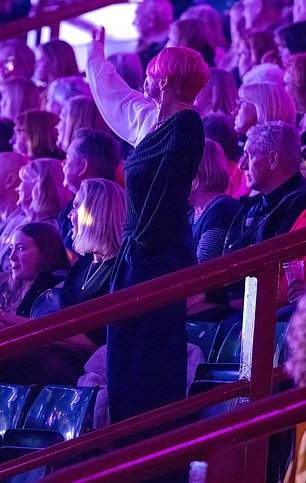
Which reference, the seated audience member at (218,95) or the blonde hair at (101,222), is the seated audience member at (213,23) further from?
the blonde hair at (101,222)

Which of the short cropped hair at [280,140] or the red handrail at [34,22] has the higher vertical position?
the red handrail at [34,22]

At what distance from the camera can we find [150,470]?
68.5 inches

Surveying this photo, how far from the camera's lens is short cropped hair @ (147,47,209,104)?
130 inches

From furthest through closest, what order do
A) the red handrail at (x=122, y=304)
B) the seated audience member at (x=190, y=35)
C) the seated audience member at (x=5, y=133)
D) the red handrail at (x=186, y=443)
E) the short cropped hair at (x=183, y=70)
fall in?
the seated audience member at (x=5, y=133) → the seated audience member at (x=190, y=35) → the short cropped hair at (x=183, y=70) → the red handrail at (x=122, y=304) → the red handrail at (x=186, y=443)

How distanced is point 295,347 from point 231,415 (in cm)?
45

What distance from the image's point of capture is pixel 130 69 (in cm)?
618

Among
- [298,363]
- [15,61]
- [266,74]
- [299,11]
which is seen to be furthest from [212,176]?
[15,61]

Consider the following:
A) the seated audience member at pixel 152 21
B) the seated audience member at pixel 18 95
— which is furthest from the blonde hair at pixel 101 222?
the seated audience member at pixel 152 21

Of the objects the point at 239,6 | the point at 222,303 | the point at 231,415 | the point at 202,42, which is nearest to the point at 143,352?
the point at 222,303

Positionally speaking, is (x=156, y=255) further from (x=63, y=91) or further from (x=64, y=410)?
(x=63, y=91)

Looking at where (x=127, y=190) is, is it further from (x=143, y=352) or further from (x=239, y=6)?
(x=239, y=6)

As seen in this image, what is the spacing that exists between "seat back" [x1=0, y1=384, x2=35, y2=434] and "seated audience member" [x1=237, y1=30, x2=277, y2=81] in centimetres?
267

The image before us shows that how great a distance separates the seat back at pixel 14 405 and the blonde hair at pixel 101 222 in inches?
23.1

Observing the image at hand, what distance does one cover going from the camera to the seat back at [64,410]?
12.1 feet
